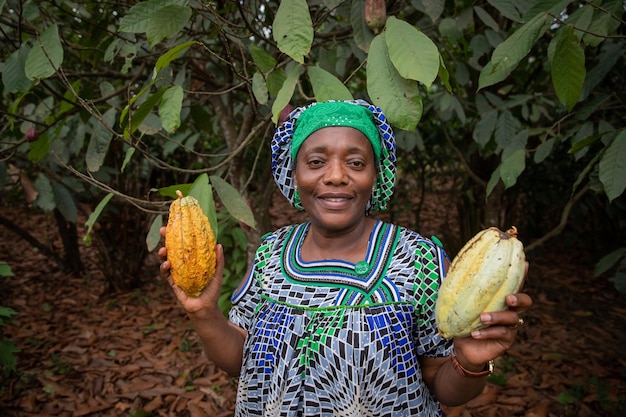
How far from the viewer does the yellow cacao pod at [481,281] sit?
2.68 feet

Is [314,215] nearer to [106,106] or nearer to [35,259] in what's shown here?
[106,106]

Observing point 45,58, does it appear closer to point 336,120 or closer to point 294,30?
point 294,30

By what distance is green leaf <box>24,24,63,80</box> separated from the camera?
1.22 meters

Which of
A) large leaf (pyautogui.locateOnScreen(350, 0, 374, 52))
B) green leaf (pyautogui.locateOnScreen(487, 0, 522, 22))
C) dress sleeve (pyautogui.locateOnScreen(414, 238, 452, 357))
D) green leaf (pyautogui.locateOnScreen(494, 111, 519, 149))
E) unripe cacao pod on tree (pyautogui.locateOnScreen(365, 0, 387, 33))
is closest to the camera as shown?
dress sleeve (pyautogui.locateOnScreen(414, 238, 452, 357))

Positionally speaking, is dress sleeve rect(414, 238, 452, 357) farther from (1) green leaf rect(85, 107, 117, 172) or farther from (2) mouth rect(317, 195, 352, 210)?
(1) green leaf rect(85, 107, 117, 172)

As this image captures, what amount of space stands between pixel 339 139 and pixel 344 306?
0.35 meters

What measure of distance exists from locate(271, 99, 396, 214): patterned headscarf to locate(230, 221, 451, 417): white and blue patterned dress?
93 millimetres

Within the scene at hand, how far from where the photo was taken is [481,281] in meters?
Result: 0.82

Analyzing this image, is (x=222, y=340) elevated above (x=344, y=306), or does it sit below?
below

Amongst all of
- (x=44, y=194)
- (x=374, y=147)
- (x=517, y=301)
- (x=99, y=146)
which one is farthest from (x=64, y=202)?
(x=517, y=301)

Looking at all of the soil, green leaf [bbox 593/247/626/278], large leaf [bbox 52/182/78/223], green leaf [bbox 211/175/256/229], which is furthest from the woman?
large leaf [bbox 52/182/78/223]

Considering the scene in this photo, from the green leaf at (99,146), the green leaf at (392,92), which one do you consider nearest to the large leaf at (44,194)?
the green leaf at (99,146)

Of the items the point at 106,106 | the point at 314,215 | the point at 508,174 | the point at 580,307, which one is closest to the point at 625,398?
the point at 580,307

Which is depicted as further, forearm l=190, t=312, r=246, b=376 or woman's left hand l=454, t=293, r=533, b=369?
forearm l=190, t=312, r=246, b=376
